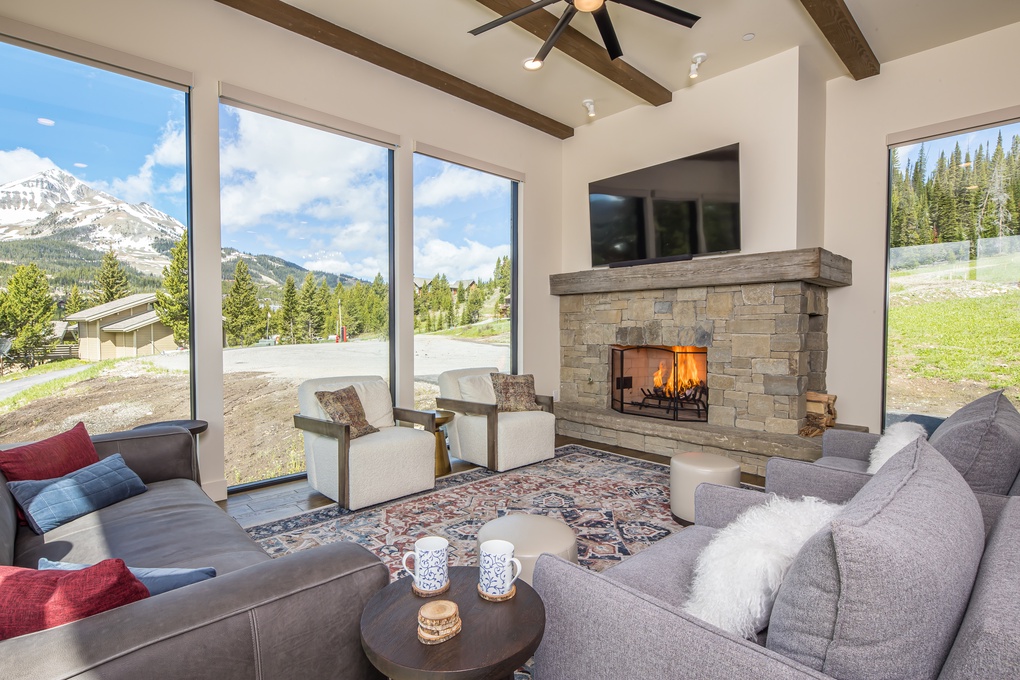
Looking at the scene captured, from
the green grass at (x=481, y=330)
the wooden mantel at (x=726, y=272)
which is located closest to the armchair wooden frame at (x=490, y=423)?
the green grass at (x=481, y=330)

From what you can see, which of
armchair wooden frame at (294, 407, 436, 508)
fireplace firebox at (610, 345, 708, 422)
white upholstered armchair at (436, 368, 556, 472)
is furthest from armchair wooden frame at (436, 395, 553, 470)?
fireplace firebox at (610, 345, 708, 422)

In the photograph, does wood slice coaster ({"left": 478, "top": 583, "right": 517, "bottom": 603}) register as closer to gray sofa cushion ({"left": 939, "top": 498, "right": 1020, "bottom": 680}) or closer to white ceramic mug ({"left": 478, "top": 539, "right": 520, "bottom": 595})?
white ceramic mug ({"left": 478, "top": 539, "right": 520, "bottom": 595})

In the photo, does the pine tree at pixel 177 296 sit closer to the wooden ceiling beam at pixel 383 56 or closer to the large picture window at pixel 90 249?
the large picture window at pixel 90 249

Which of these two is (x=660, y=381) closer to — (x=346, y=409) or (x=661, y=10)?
(x=346, y=409)

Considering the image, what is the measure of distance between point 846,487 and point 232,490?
12.0ft

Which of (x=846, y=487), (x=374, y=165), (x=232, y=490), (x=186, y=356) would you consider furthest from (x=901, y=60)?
(x=232, y=490)

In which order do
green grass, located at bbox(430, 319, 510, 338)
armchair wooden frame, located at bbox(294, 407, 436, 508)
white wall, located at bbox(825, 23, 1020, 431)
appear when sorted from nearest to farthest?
armchair wooden frame, located at bbox(294, 407, 436, 508) → white wall, located at bbox(825, 23, 1020, 431) → green grass, located at bbox(430, 319, 510, 338)

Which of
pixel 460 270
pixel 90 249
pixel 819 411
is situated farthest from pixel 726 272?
pixel 90 249

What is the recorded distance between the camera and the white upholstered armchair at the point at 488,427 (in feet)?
13.2

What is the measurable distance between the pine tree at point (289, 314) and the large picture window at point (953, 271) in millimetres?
4830

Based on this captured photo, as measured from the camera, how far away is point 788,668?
2.72ft

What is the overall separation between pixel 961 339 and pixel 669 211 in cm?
247

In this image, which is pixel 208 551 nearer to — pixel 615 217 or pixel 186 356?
pixel 186 356

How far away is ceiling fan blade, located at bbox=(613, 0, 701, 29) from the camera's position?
9.05 feet
